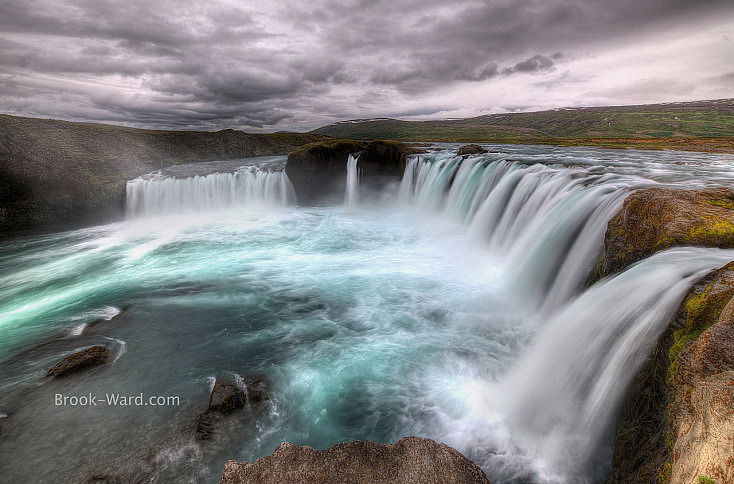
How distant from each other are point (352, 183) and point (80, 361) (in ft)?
77.8

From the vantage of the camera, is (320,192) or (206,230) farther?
(320,192)

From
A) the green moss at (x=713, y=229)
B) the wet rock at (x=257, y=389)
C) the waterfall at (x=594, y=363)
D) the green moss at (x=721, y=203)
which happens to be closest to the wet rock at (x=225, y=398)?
the wet rock at (x=257, y=389)

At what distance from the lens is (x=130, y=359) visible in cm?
814

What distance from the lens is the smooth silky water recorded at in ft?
17.2

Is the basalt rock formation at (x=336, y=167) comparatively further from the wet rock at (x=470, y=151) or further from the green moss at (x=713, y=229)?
the green moss at (x=713, y=229)

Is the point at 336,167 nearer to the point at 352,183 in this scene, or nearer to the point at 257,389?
the point at 352,183

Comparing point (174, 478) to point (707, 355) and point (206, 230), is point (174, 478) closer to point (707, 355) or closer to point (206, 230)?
point (707, 355)

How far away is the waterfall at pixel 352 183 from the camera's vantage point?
94.3ft

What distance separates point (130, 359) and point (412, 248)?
1299 cm

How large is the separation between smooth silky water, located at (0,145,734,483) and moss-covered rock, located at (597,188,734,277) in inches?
16.1

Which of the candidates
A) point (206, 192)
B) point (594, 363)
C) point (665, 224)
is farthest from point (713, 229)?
point (206, 192)

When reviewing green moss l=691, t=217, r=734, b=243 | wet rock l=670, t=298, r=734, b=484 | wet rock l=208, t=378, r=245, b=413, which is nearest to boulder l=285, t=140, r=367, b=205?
wet rock l=208, t=378, r=245, b=413

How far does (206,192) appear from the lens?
30.9 m

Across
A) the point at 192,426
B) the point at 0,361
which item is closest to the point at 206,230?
the point at 0,361
